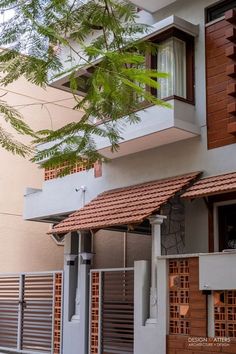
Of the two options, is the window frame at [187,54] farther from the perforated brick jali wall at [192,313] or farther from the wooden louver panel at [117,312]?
the wooden louver panel at [117,312]

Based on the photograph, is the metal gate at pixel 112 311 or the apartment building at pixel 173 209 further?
the metal gate at pixel 112 311

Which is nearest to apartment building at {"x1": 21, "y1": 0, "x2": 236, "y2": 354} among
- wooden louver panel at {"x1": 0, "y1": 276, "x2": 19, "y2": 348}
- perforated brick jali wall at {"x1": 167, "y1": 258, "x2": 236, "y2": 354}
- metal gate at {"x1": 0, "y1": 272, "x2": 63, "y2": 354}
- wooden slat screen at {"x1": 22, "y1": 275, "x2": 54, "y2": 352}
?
perforated brick jali wall at {"x1": 167, "y1": 258, "x2": 236, "y2": 354}

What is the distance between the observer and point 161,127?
11008 mm

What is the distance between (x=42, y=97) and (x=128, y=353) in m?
9.67

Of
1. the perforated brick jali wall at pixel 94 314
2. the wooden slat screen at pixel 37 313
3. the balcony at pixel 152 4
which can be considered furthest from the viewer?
the wooden slat screen at pixel 37 313

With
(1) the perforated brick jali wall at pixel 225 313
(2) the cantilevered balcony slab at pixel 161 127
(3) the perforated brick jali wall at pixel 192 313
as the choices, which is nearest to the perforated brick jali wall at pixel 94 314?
→ (3) the perforated brick jali wall at pixel 192 313

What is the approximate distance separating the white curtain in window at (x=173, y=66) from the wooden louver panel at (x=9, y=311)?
18.4 feet

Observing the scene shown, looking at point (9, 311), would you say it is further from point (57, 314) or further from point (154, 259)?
point (154, 259)

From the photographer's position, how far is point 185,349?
30.7 ft

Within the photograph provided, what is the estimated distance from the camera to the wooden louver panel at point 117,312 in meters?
10.8

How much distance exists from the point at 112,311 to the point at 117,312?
0.53 feet

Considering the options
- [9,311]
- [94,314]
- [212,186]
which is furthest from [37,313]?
[212,186]

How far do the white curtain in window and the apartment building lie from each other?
2cm

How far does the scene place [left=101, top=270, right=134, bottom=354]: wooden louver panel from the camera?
425 inches
